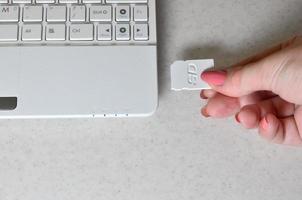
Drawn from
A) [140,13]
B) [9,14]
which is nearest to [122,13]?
[140,13]

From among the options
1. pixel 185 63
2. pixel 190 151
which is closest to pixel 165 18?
pixel 185 63

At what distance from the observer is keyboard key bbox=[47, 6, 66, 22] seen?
585 mm

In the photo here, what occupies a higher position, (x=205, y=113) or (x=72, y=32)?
(x=72, y=32)

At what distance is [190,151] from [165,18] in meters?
0.19

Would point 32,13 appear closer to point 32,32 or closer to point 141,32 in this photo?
point 32,32

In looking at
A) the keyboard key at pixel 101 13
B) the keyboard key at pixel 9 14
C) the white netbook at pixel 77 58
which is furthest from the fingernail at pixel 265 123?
the keyboard key at pixel 9 14

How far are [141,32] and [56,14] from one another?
0.37ft

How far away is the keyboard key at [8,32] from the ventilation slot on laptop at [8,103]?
8 centimetres

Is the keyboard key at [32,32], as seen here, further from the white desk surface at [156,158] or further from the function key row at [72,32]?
the white desk surface at [156,158]

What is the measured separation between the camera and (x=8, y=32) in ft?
1.91

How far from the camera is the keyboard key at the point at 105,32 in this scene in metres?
0.58

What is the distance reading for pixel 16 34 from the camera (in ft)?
1.91

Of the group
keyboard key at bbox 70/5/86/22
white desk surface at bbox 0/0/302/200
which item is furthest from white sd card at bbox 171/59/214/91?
keyboard key at bbox 70/5/86/22

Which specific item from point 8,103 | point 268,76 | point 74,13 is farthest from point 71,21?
point 268,76
